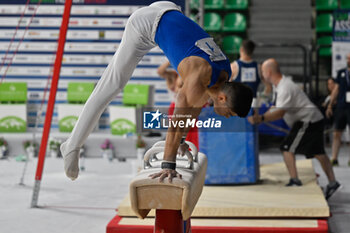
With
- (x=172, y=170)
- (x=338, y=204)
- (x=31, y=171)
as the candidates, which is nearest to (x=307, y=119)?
(x=338, y=204)

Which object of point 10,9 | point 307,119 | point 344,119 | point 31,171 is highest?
point 10,9

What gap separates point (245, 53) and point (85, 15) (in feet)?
11.6

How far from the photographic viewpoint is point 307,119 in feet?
17.2

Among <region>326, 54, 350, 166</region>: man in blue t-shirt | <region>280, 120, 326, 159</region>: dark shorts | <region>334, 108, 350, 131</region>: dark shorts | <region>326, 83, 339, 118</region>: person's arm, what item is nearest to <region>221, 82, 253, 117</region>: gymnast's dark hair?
<region>280, 120, 326, 159</region>: dark shorts

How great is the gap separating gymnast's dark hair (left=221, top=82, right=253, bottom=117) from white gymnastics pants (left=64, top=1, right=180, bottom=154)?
509mm

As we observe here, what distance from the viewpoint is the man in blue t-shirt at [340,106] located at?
7.43 metres

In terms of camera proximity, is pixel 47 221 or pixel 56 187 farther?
pixel 56 187

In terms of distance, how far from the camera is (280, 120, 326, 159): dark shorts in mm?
5219

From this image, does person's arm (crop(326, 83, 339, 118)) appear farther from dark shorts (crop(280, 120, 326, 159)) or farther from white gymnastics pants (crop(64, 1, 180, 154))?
white gymnastics pants (crop(64, 1, 180, 154))

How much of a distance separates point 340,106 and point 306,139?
107 inches

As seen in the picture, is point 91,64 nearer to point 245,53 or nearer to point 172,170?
point 245,53

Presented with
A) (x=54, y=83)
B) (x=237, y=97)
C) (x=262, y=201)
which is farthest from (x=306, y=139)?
(x=237, y=97)

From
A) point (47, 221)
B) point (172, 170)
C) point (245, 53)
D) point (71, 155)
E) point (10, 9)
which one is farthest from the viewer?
point (10, 9)

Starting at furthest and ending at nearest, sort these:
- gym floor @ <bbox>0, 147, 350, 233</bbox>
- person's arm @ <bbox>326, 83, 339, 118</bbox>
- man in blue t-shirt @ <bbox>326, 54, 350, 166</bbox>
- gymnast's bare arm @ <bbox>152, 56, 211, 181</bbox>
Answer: person's arm @ <bbox>326, 83, 339, 118</bbox>
man in blue t-shirt @ <bbox>326, 54, 350, 166</bbox>
gym floor @ <bbox>0, 147, 350, 233</bbox>
gymnast's bare arm @ <bbox>152, 56, 211, 181</bbox>
